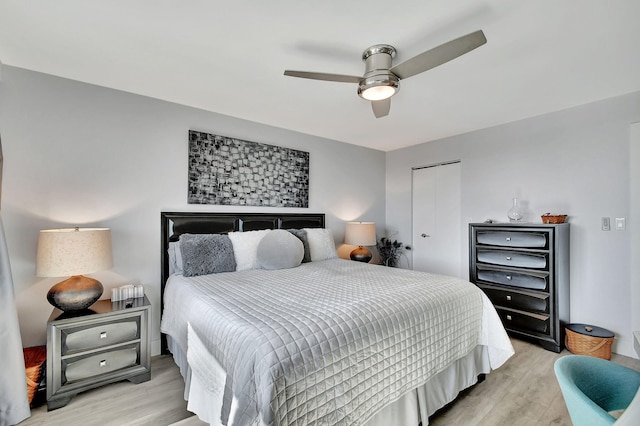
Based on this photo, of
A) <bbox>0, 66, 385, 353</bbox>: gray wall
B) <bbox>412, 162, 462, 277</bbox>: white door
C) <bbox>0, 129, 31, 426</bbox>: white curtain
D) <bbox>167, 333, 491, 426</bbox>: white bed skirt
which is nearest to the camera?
<bbox>167, 333, 491, 426</bbox>: white bed skirt

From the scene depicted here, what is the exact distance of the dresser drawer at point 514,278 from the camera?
2.85 meters

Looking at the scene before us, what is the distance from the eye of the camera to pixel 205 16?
63.7 inches

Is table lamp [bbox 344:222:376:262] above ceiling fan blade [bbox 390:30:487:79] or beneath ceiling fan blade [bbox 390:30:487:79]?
beneath

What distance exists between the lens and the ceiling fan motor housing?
1851 millimetres

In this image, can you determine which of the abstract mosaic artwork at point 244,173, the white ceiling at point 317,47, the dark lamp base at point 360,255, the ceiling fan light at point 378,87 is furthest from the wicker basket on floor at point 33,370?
the dark lamp base at point 360,255

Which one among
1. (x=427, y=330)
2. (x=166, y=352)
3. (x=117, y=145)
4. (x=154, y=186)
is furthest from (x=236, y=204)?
(x=427, y=330)

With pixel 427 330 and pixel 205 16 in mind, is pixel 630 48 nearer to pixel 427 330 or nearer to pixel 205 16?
pixel 427 330

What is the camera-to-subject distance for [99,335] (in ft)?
6.74

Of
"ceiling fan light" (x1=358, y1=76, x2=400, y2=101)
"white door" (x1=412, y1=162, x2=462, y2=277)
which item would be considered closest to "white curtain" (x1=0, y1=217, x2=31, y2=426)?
"ceiling fan light" (x1=358, y1=76, x2=400, y2=101)

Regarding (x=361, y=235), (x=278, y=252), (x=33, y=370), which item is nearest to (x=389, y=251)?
(x=361, y=235)

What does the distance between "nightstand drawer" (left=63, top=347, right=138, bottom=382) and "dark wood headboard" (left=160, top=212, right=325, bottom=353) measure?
0.51 metres

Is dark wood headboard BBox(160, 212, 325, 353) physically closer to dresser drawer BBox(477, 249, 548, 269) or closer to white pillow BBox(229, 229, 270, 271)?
white pillow BBox(229, 229, 270, 271)

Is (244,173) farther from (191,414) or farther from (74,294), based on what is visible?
(191,414)

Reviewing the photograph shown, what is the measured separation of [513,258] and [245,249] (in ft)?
9.42
